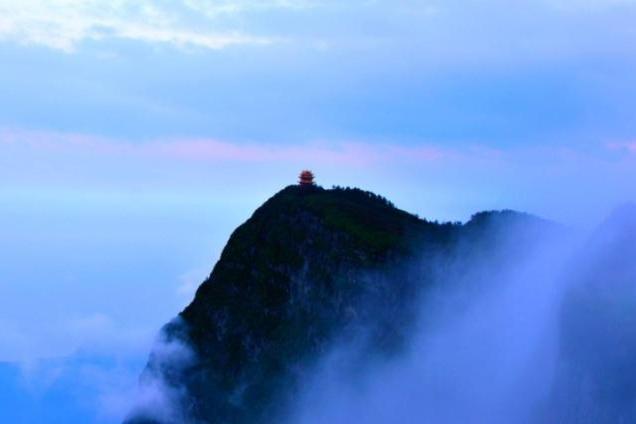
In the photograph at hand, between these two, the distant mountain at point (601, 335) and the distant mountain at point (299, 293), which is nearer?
the distant mountain at point (601, 335)

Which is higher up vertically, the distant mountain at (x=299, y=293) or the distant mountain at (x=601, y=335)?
the distant mountain at (x=299, y=293)

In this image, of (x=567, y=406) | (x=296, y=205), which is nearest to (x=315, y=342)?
(x=296, y=205)

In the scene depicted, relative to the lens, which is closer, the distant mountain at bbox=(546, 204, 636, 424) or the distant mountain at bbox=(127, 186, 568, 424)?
the distant mountain at bbox=(546, 204, 636, 424)

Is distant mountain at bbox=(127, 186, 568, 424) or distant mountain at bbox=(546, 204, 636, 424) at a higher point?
distant mountain at bbox=(127, 186, 568, 424)

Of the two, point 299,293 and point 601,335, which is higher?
point 299,293

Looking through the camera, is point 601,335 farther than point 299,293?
No

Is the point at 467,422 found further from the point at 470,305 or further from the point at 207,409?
the point at 207,409

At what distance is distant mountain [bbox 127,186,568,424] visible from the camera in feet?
367

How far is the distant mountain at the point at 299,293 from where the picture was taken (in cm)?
11194

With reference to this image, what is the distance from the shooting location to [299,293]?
386 ft

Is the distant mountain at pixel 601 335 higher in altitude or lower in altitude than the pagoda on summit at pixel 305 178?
lower

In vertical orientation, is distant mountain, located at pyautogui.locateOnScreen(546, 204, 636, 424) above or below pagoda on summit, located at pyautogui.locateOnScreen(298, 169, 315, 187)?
below

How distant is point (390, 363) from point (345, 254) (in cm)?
1141

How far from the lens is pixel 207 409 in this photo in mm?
118688
